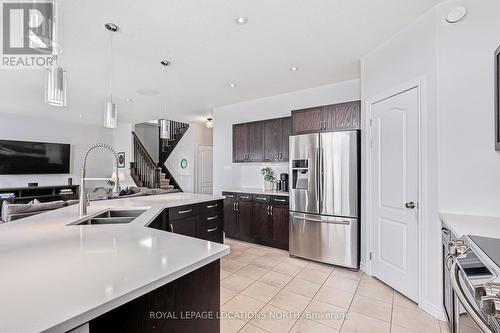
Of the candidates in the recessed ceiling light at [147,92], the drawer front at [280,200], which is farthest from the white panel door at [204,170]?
the drawer front at [280,200]

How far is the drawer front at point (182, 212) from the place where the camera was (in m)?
2.53

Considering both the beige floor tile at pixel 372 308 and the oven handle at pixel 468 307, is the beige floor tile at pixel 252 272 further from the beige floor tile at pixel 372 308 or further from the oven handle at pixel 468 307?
the oven handle at pixel 468 307

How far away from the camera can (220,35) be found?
8.13 feet

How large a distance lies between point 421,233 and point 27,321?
106 inches

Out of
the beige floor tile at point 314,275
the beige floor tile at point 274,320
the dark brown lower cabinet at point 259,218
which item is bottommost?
the beige floor tile at point 314,275

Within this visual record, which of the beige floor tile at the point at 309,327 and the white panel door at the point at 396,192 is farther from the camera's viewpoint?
the white panel door at the point at 396,192

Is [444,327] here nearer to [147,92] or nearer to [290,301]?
[290,301]

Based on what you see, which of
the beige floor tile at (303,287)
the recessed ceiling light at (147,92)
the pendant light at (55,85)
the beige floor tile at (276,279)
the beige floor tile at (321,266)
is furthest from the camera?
the recessed ceiling light at (147,92)

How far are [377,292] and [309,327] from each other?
3.36ft

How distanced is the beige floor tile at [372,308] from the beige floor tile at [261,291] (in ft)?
2.51

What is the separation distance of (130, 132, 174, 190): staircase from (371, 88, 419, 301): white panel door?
648cm

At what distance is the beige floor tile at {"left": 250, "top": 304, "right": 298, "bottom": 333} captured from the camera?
192 cm

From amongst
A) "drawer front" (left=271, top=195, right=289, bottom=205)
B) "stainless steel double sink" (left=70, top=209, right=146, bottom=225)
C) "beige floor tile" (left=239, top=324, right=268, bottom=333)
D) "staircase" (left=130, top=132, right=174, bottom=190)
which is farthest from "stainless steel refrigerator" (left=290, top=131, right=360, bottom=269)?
"staircase" (left=130, top=132, right=174, bottom=190)

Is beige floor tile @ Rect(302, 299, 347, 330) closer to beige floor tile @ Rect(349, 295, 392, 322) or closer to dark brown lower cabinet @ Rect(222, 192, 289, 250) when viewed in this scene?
beige floor tile @ Rect(349, 295, 392, 322)
